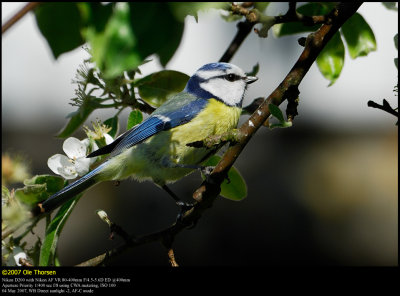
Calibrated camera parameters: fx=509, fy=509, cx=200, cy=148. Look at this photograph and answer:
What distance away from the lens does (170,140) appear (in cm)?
150

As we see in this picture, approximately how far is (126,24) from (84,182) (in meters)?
0.83

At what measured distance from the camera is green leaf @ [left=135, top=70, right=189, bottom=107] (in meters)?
1.18

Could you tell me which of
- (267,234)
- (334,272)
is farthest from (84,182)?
(267,234)

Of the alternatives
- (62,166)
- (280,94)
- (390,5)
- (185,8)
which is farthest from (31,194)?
(390,5)

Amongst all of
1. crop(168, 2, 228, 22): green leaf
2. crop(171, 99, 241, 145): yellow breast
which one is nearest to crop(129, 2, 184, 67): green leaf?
crop(168, 2, 228, 22): green leaf

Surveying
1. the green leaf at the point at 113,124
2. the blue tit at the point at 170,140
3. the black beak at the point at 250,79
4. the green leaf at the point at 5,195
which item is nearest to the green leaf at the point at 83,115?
the green leaf at the point at 113,124

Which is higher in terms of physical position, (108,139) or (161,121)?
(108,139)

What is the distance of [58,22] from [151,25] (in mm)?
112

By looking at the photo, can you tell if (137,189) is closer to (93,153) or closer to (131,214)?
(131,214)

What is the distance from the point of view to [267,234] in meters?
4.07

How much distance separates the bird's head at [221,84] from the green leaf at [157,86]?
42cm

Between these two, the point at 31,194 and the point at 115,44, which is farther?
the point at 31,194

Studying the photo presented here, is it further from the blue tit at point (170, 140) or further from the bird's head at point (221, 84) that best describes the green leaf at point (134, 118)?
the bird's head at point (221, 84)

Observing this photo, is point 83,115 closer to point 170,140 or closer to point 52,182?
point 52,182
